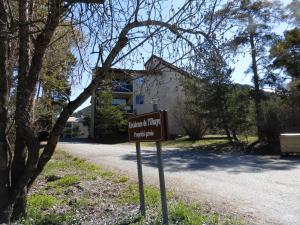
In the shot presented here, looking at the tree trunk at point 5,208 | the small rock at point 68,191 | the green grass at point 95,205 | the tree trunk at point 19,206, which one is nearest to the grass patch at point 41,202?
the green grass at point 95,205

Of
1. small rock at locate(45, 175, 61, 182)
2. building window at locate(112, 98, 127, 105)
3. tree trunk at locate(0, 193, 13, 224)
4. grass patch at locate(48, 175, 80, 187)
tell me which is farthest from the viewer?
building window at locate(112, 98, 127, 105)

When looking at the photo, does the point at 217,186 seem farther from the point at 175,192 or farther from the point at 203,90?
the point at 203,90

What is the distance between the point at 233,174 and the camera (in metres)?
13.6

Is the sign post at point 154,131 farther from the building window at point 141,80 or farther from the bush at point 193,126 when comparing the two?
the bush at point 193,126

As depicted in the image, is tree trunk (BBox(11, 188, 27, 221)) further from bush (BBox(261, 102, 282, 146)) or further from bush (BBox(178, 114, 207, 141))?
bush (BBox(178, 114, 207, 141))

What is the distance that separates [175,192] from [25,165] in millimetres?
4502

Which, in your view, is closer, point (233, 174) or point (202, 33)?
point (202, 33)

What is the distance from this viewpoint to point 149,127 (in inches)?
251

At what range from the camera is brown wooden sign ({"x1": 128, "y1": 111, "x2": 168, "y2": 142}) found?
6004 millimetres

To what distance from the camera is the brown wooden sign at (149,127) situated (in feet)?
19.7

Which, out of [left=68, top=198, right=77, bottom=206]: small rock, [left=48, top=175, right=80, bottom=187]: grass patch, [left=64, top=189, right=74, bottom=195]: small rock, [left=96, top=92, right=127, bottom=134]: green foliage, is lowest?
[left=68, top=198, right=77, bottom=206]: small rock

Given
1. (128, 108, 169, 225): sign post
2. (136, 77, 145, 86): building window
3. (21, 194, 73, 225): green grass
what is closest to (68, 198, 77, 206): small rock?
(21, 194, 73, 225): green grass

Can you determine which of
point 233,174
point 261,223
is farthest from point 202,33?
point 233,174

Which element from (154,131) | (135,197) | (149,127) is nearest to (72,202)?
(135,197)
